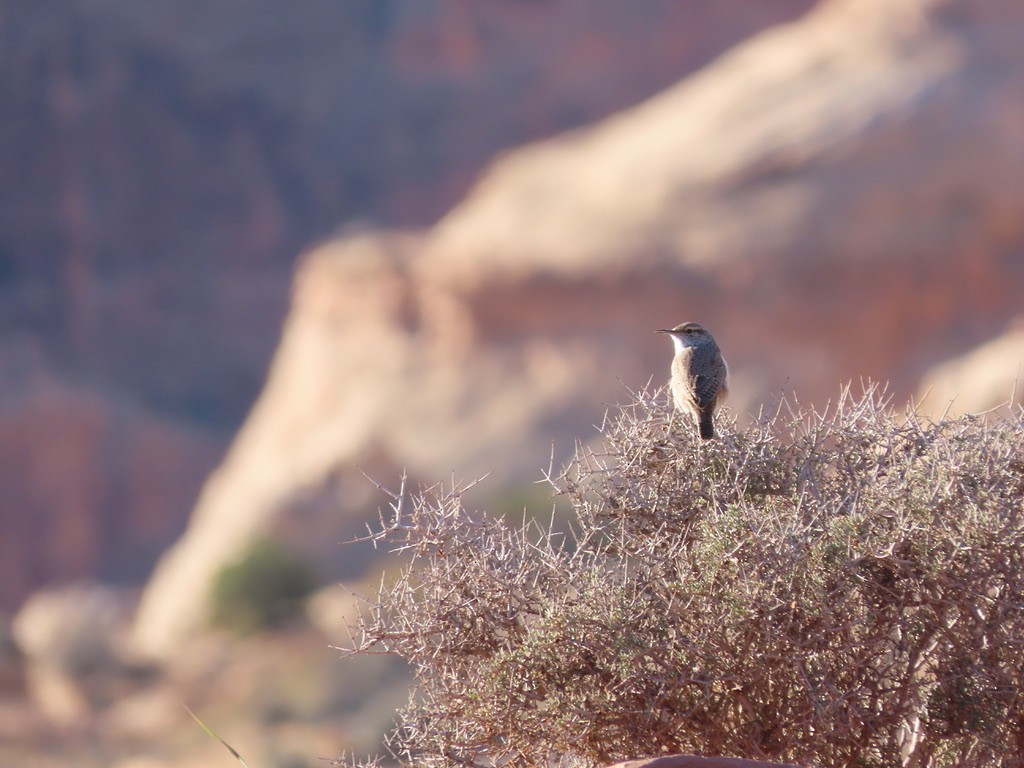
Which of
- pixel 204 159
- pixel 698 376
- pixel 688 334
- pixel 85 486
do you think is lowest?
pixel 698 376

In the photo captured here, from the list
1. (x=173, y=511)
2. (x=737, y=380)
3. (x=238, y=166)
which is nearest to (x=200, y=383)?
(x=173, y=511)

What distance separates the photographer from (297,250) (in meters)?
40.1

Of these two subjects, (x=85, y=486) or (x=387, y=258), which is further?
(x=85, y=486)

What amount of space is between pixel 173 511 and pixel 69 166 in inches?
446

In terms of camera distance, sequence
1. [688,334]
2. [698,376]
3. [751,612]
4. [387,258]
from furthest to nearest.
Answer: [387,258] < [688,334] < [698,376] < [751,612]

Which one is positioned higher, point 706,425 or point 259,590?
point 259,590

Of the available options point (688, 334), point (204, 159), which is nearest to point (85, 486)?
point (204, 159)

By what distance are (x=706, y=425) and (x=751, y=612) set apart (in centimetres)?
116

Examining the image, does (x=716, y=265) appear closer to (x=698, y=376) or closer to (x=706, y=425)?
(x=698, y=376)

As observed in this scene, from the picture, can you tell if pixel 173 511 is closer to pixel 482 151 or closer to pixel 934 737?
pixel 482 151

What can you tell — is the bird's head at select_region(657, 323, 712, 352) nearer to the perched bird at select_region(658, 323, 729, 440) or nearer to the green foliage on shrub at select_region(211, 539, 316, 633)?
the perched bird at select_region(658, 323, 729, 440)

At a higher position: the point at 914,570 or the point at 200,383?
the point at 200,383

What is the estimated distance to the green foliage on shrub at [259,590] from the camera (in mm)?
24969

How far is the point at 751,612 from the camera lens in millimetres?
4426
